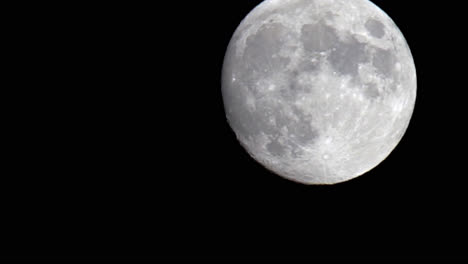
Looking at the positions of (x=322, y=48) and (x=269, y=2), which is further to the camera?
(x=269, y=2)

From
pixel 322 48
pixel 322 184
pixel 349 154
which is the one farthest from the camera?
pixel 322 184

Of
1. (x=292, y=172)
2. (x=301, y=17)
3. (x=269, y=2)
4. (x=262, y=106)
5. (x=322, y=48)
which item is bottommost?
(x=292, y=172)

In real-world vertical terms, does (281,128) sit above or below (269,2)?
below

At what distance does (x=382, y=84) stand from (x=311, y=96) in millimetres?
601

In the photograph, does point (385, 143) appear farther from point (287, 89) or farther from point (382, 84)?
point (287, 89)

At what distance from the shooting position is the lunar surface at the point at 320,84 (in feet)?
14.0

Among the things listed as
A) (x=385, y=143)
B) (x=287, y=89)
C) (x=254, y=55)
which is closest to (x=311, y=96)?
(x=287, y=89)

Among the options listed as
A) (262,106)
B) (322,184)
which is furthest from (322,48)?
(322,184)

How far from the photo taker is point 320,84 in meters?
4.24

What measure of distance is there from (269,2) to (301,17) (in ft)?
1.64

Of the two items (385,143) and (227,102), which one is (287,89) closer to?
(227,102)

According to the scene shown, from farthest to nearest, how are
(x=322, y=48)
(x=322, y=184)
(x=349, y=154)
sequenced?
1. (x=322, y=184)
2. (x=349, y=154)
3. (x=322, y=48)

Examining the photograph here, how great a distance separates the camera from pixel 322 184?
5.09m

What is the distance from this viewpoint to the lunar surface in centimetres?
427
